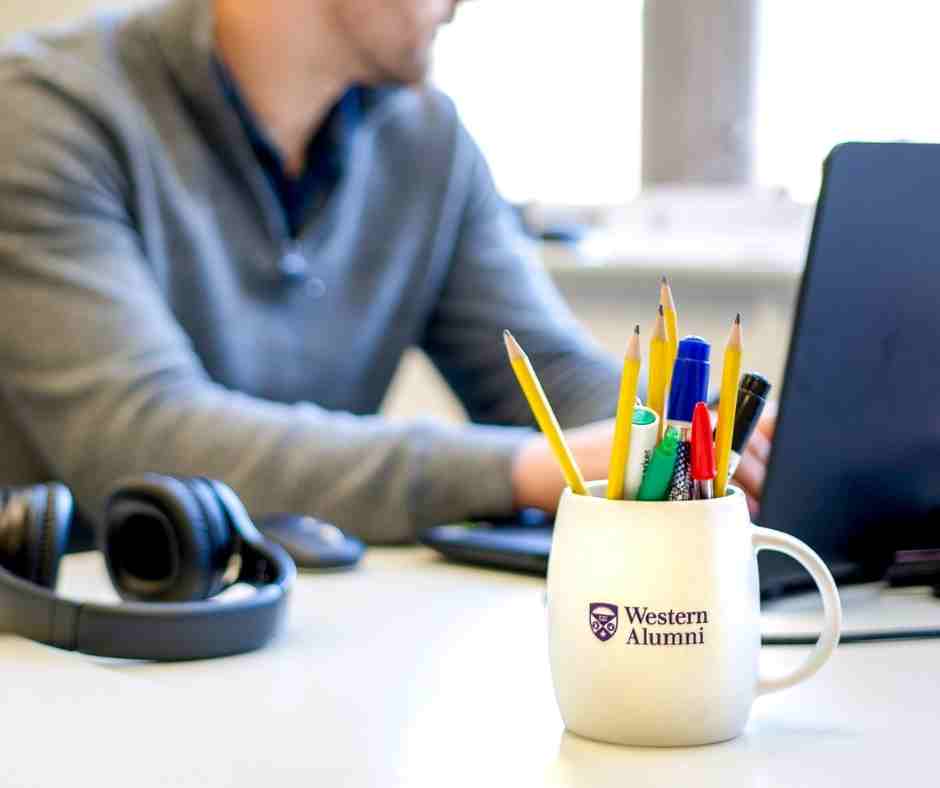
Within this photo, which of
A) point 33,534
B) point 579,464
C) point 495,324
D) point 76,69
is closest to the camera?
point 33,534

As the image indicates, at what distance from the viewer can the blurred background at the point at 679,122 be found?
251 centimetres

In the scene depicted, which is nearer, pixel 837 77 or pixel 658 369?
pixel 658 369

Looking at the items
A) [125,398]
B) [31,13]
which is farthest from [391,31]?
[31,13]

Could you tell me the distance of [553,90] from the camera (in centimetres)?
275

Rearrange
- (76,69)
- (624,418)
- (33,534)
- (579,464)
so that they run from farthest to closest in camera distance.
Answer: (76,69) < (579,464) < (33,534) < (624,418)

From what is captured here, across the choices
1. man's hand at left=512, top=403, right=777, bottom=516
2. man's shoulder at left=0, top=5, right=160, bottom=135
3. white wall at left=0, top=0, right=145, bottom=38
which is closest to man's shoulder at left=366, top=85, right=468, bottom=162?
man's shoulder at left=0, top=5, right=160, bottom=135

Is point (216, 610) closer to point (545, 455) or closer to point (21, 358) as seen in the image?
point (545, 455)

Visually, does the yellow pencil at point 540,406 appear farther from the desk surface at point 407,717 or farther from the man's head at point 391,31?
the man's head at point 391,31

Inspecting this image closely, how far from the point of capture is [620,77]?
2.72 meters

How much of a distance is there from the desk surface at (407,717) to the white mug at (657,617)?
2cm

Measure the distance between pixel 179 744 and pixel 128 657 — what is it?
15cm

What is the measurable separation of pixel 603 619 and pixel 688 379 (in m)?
0.10

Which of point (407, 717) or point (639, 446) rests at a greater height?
point (639, 446)

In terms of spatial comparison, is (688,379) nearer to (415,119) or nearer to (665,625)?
(665,625)
